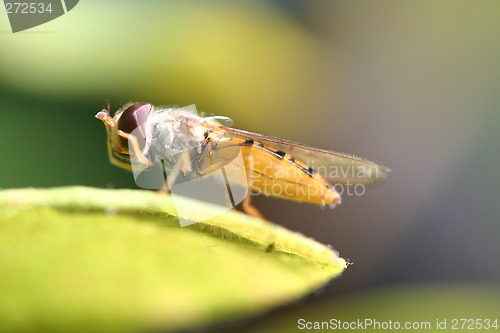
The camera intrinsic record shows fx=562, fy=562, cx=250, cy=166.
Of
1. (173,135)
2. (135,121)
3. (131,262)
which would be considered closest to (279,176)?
(173,135)

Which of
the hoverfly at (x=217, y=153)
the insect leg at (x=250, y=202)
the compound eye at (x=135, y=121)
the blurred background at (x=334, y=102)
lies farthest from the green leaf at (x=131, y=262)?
the compound eye at (x=135, y=121)

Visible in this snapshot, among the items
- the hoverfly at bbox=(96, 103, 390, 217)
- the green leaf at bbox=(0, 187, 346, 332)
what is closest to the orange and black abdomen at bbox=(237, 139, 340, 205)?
the hoverfly at bbox=(96, 103, 390, 217)

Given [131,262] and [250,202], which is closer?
[131,262]

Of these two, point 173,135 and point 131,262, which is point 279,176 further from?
point 131,262

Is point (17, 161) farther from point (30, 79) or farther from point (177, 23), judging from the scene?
point (177, 23)

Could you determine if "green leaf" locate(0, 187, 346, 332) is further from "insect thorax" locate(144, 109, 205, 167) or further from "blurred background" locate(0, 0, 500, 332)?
"insect thorax" locate(144, 109, 205, 167)

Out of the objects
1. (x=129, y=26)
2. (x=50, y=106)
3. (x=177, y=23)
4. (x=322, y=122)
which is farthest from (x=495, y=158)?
(x=50, y=106)
